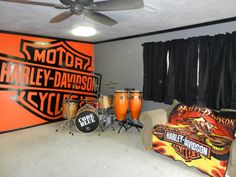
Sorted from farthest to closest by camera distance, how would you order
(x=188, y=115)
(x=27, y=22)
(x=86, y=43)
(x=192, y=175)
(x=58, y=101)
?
1. (x=86, y=43)
2. (x=58, y=101)
3. (x=27, y=22)
4. (x=188, y=115)
5. (x=192, y=175)

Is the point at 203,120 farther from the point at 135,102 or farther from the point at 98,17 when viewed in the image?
the point at 98,17

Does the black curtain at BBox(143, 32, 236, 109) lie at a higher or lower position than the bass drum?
higher

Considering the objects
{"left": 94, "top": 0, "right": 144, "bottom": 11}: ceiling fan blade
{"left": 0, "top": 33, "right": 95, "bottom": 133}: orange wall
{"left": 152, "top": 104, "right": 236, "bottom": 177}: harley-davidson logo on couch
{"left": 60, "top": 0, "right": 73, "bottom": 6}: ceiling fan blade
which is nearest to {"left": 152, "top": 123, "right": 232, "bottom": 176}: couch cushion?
{"left": 152, "top": 104, "right": 236, "bottom": 177}: harley-davidson logo on couch

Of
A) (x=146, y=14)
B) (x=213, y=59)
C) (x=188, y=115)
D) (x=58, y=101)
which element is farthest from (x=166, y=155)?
(x=58, y=101)

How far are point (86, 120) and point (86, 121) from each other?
0.07ft

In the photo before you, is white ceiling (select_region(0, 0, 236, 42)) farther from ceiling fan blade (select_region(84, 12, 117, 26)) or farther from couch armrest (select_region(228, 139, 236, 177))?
couch armrest (select_region(228, 139, 236, 177))

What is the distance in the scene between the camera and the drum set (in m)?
3.94

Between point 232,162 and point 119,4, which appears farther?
point 232,162

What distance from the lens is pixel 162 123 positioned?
3.22 metres

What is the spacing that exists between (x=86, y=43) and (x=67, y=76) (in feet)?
3.66

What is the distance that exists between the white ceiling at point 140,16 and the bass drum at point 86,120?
1.69 metres

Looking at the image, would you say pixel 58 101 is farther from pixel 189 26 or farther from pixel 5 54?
pixel 189 26

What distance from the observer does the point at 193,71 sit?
344cm

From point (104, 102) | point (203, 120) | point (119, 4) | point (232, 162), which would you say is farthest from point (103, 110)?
point (119, 4)
